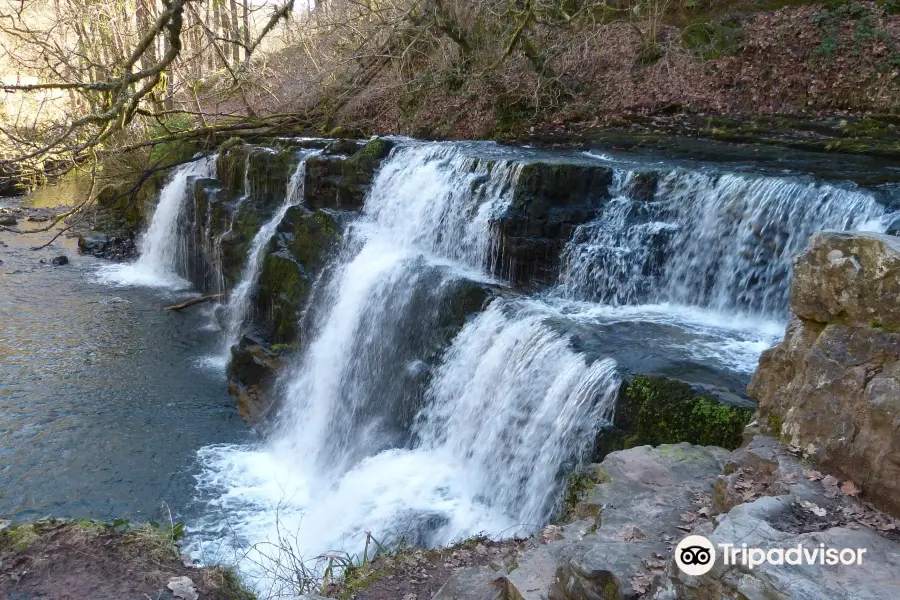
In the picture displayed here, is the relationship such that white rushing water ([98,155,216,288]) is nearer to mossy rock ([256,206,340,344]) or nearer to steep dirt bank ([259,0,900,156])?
steep dirt bank ([259,0,900,156])

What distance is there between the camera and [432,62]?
15.6 m

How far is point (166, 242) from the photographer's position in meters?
15.7

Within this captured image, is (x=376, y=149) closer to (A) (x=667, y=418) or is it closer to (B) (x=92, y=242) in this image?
(A) (x=667, y=418)

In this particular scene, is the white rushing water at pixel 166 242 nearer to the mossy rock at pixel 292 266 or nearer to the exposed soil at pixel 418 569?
the mossy rock at pixel 292 266

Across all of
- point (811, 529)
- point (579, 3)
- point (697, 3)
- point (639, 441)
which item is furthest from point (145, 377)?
point (697, 3)

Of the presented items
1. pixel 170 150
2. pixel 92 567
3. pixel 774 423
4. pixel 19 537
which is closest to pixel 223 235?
pixel 170 150

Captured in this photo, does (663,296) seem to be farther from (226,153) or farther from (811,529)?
(226,153)

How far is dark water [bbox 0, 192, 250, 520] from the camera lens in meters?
7.71

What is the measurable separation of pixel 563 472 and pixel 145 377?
7.41 m

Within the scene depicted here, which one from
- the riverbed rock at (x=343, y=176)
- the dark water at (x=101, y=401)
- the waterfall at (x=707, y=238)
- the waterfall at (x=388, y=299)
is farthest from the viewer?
the riverbed rock at (x=343, y=176)

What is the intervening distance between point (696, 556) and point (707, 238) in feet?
18.5

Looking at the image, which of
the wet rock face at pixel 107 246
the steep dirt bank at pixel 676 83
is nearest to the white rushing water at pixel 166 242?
the wet rock face at pixel 107 246

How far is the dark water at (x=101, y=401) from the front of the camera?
7.71m

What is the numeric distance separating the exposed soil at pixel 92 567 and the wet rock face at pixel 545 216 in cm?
527
